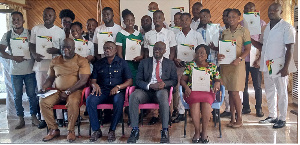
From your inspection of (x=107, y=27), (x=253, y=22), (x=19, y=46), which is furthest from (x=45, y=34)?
(x=253, y=22)

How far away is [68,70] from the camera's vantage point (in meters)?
Result: 3.66

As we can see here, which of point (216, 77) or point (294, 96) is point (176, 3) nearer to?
point (294, 96)

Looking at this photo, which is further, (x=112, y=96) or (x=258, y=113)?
(x=258, y=113)

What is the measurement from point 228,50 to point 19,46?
9.56 ft

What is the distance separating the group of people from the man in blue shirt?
0.5 inches

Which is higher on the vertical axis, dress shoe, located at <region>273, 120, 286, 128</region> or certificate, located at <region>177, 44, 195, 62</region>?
certificate, located at <region>177, 44, 195, 62</region>

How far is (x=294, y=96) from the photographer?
5.68 m

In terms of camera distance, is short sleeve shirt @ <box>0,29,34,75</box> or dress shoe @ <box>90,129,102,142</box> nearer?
dress shoe @ <box>90,129,102,142</box>

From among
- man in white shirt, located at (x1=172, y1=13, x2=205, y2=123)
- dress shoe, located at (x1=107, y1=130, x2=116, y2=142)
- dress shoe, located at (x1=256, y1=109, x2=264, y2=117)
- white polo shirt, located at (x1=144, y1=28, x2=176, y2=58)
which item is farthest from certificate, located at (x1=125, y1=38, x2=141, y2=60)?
dress shoe, located at (x1=256, y1=109, x2=264, y2=117)

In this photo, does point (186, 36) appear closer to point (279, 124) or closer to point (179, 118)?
point (179, 118)

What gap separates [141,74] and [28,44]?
176 centimetres

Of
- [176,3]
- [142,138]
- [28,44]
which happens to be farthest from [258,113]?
[176,3]

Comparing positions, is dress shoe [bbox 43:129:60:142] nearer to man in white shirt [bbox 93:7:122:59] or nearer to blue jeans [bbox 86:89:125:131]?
blue jeans [bbox 86:89:125:131]

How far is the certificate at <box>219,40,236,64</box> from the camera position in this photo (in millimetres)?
3582
